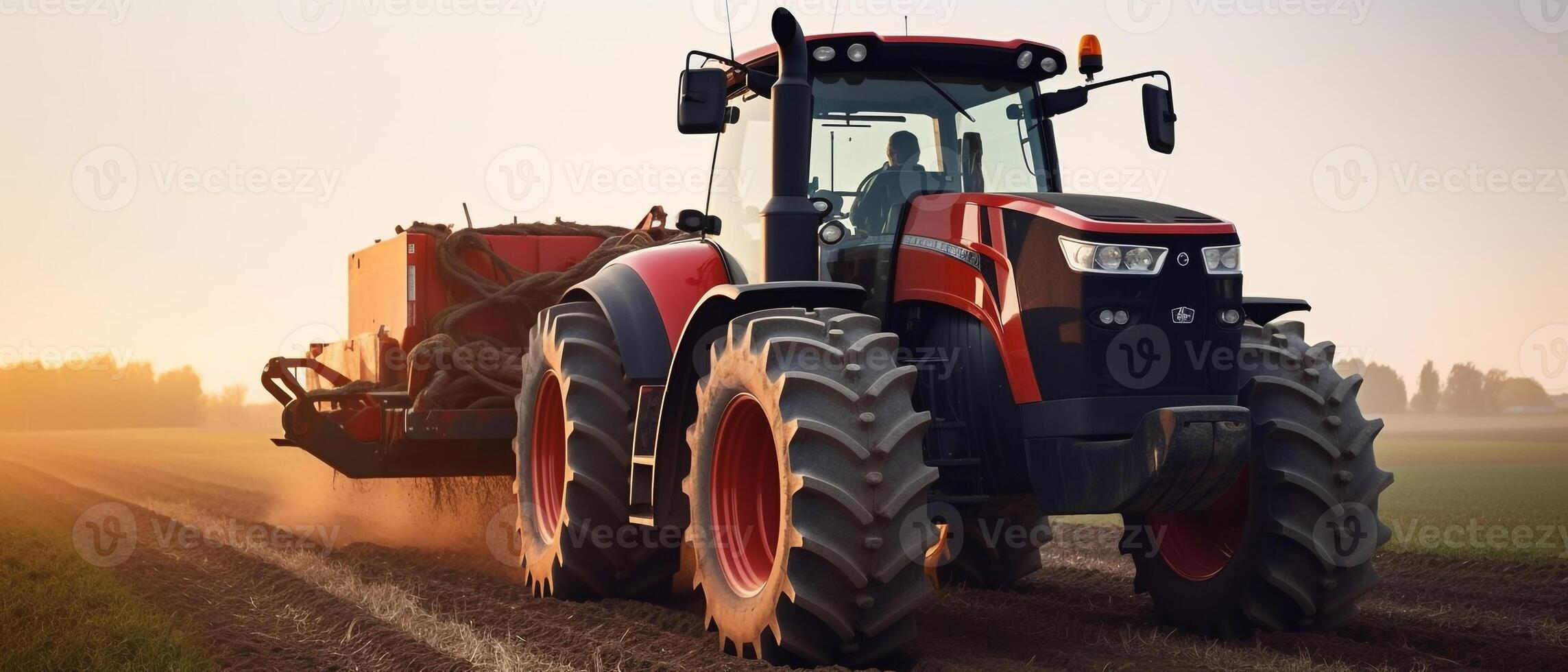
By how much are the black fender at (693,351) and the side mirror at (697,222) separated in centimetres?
86

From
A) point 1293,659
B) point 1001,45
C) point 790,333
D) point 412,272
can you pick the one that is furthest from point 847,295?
point 412,272

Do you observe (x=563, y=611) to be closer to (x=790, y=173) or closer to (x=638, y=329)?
(x=638, y=329)

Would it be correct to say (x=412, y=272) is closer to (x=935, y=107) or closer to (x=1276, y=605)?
(x=935, y=107)

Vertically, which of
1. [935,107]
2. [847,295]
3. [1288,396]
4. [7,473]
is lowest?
[7,473]

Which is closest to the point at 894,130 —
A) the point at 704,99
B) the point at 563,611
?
the point at 704,99

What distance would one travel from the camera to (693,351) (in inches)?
262

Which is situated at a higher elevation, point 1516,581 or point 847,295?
point 847,295

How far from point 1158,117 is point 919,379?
1887mm

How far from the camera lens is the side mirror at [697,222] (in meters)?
7.72

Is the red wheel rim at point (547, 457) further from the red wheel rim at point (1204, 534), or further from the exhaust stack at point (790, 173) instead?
the red wheel rim at point (1204, 534)

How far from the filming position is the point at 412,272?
1014 centimetres

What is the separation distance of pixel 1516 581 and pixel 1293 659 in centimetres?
379

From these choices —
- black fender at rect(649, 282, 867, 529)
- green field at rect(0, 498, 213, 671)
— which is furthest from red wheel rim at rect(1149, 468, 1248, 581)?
green field at rect(0, 498, 213, 671)

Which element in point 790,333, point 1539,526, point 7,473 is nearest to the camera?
point 790,333
